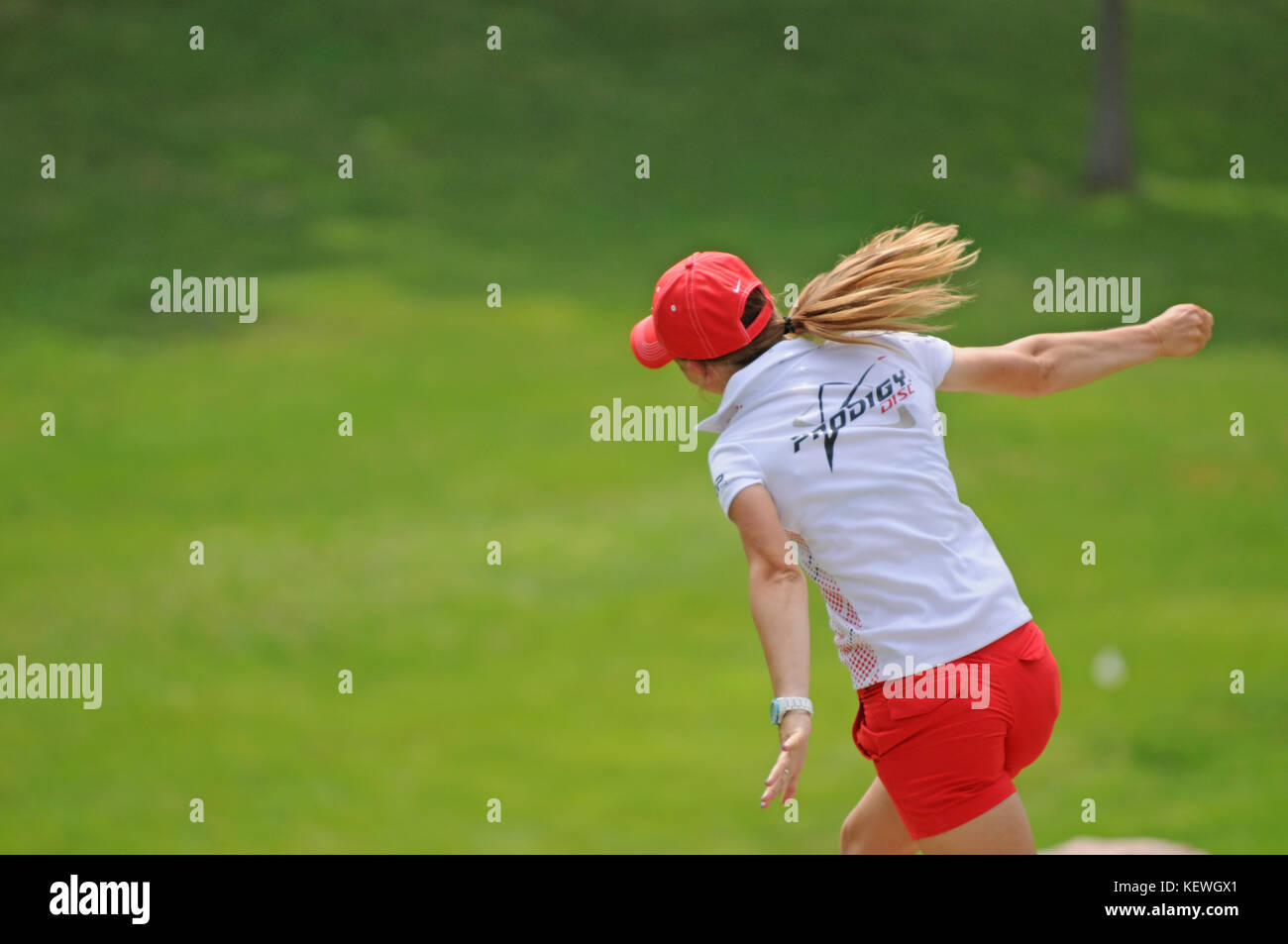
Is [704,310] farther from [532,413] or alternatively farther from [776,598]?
[532,413]

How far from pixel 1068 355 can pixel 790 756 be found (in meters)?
1.34

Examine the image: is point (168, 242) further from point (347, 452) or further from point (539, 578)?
point (539, 578)

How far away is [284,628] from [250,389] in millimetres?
4208

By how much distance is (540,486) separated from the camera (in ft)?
47.1

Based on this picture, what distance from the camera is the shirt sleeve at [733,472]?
3.26 m

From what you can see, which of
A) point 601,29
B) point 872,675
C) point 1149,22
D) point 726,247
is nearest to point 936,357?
point 872,675

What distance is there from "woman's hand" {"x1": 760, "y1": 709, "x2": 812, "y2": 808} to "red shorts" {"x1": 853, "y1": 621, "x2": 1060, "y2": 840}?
0.26m

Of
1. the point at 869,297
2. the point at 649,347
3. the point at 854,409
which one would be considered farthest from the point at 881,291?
the point at 649,347

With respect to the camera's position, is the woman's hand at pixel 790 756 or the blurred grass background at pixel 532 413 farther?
the blurred grass background at pixel 532 413

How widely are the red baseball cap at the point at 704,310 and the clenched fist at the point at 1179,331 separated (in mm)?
1115

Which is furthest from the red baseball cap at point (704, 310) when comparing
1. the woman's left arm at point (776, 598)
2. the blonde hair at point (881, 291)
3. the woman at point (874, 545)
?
the woman's left arm at point (776, 598)

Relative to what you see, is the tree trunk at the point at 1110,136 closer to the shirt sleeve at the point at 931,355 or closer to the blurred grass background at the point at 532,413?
the blurred grass background at the point at 532,413

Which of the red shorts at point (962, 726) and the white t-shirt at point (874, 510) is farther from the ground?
the white t-shirt at point (874, 510)

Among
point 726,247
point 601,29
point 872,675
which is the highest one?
point 601,29
